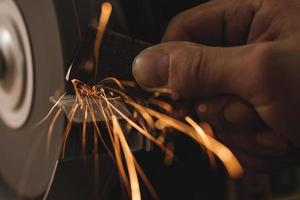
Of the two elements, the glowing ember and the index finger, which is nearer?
the glowing ember

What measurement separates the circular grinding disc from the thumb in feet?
0.40

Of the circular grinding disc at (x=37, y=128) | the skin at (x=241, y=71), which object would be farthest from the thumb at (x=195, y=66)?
the circular grinding disc at (x=37, y=128)

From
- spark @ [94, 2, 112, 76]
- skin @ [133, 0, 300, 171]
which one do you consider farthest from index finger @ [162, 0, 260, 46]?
spark @ [94, 2, 112, 76]

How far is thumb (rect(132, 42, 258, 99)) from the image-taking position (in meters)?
0.46

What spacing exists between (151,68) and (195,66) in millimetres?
50

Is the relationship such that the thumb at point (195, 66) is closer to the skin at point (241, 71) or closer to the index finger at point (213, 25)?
the skin at point (241, 71)

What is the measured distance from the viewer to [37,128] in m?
0.59

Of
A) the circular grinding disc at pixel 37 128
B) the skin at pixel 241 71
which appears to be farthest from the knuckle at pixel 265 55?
the circular grinding disc at pixel 37 128

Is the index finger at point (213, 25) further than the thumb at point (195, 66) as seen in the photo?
Yes

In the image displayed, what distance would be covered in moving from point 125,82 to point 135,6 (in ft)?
0.49

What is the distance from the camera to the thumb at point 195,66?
0.46 m

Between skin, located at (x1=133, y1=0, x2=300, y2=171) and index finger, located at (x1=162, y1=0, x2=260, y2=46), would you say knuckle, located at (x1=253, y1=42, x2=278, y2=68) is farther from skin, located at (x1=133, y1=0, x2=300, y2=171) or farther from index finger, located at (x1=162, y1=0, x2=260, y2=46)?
index finger, located at (x1=162, y1=0, x2=260, y2=46)

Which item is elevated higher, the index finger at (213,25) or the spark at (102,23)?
the spark at (102,23)

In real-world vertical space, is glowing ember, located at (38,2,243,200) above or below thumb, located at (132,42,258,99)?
below
